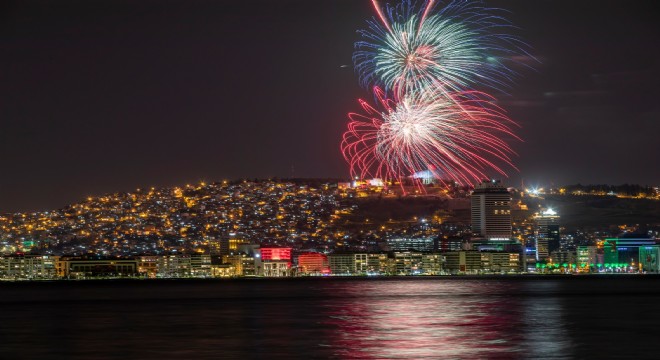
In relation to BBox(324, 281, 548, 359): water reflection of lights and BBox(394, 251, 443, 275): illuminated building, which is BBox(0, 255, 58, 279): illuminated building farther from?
BBox(324, 281, 548, 359): water reflection of lights

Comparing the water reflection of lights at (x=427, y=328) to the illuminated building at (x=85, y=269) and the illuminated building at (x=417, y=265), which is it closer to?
the illuminated building at (x=417, y=265)

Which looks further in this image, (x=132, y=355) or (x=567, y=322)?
(x=567, y=322)

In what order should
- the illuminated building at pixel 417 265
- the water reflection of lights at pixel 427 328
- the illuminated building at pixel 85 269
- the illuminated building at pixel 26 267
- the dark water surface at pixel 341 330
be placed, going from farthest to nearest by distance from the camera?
the illuminated building at pixel 417 265, the illuminated building at pixel 85 269, the illuminated building at pixel 26 267, the dark water surface at pixel 341 330, the water reflection of lights at pixel 427 328

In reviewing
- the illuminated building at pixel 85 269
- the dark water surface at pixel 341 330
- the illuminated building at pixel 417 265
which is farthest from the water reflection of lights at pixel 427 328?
the illuminated building at pixel 85 269

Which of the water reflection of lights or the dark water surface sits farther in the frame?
the dark water surface

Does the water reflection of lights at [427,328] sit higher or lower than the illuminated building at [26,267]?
lower

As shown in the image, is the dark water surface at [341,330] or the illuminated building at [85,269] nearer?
the dark water surface at [341,330]

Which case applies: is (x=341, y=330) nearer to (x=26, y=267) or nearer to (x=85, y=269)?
(x=85, y=269)

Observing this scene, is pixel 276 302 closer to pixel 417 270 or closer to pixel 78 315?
pixel 78 315

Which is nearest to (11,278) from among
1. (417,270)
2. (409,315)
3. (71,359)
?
(417,270)

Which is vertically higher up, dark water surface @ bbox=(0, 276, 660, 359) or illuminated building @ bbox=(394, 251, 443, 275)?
illuminated building @ bbox=(394, 251, 443, 275)

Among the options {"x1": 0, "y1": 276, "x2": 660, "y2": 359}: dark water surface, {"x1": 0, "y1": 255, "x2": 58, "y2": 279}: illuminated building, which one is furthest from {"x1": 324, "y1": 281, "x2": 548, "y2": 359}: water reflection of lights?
{"x1": 0, "y1": 255, "x2": 58, "y2": 279}: illuminated building
